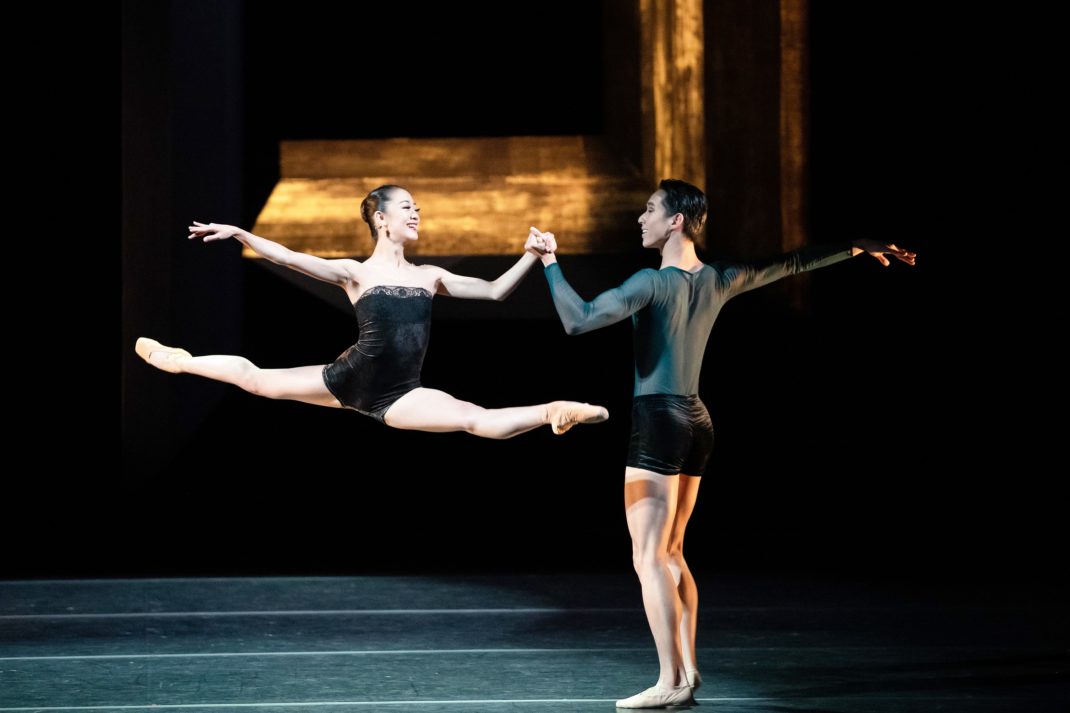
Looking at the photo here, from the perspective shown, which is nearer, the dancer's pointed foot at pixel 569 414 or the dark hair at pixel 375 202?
the dancer's pointed foot at pixel 569 414

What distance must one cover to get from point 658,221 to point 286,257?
3.64ft

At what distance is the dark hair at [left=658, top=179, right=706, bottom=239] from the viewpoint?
4016 mm

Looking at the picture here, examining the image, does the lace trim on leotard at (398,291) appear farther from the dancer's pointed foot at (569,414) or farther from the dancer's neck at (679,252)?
the dancer's neck at (679,252)

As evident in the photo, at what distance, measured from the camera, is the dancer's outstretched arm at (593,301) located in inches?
150

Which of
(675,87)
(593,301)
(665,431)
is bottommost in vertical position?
(665,431)

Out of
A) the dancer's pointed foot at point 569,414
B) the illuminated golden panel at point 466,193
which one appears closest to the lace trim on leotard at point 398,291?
the dancer's pointed foot at point 569,414

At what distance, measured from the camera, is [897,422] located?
7.51 metres

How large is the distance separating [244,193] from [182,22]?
121cm

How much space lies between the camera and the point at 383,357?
12.8 feet

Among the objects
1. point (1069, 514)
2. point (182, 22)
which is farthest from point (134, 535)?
point (1069, 514)

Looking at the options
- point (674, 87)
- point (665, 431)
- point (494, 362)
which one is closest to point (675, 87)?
point (674, 87)

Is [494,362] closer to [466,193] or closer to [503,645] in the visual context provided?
[466,193]

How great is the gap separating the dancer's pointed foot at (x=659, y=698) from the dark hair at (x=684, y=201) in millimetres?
1362

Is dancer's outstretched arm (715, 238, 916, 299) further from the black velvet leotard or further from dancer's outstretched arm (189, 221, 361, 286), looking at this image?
dancer's outstretched arm (189, 221, 361, 286)
